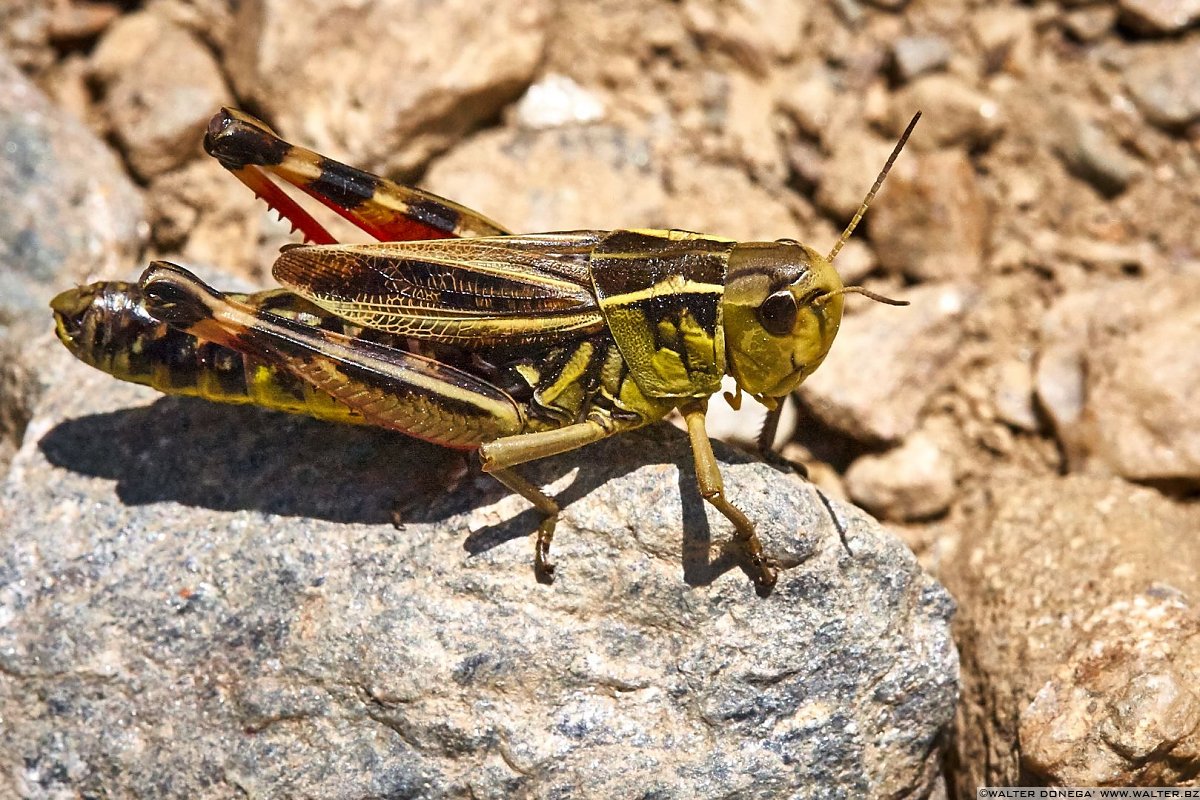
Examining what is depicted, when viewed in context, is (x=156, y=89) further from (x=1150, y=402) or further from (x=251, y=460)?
(x=1150, y=402)

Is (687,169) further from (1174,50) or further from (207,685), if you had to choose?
(207,685)

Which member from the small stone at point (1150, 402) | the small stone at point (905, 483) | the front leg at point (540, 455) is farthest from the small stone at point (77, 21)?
the small stone at point (1150, 402)

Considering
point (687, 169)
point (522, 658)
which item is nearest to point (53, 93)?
point (687, 169)

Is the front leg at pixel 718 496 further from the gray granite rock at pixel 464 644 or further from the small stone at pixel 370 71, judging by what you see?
the small stone at pixel 370 71

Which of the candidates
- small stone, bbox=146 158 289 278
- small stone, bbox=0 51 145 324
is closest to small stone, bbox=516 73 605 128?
small stone, bbox=146 158 289 278

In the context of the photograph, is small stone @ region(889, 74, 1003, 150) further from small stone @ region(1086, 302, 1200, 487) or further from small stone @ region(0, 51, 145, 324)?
small stone @ region(0, 51, 145, 324)
